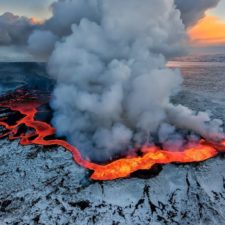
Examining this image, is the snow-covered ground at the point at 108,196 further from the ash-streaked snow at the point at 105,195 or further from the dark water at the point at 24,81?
the dark water at the point at 24,81

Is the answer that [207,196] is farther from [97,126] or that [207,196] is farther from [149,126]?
[97,126]

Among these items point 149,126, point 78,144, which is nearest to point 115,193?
point 78,144

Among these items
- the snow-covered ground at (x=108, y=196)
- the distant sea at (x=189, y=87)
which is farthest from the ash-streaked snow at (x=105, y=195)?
the distant sea at (x=189, y=87)

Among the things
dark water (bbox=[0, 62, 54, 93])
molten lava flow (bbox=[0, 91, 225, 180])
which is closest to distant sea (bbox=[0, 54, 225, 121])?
dark water (bbox=[0, 62, 54, 93])

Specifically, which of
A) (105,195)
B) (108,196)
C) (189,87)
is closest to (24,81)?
(189,87)

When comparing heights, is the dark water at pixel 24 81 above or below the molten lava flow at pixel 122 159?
below

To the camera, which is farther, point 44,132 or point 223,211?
point 44,132

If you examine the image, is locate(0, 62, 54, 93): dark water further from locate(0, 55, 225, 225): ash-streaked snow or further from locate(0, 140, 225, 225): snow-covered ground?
locate(0, 140, 225, 225): snow-covered ground

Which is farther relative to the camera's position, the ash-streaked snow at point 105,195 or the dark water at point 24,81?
the dark water at point 24,81

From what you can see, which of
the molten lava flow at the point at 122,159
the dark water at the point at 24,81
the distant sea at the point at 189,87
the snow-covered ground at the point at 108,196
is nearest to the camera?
the snow-covered ground at the point at 108,196
